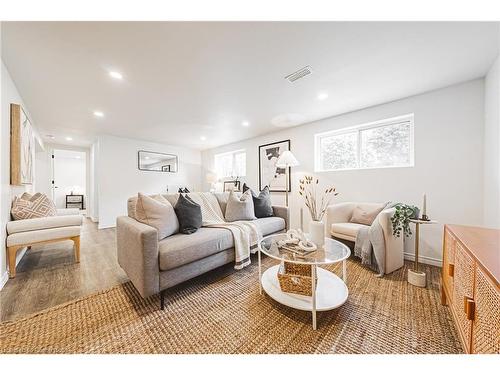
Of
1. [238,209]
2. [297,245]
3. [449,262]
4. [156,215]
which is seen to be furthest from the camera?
[238,209]

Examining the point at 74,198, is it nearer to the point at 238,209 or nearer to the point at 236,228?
the point at 238,209

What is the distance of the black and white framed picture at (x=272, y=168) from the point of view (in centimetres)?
392

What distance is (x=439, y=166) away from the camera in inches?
89.0

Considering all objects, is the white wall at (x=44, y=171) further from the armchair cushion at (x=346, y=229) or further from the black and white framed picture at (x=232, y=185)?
the armchair cushion at (x=346, y=229)

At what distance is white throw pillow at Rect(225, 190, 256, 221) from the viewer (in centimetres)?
256

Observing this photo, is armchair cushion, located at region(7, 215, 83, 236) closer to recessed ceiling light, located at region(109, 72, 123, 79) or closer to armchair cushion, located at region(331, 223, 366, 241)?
recessed ceiling light, located at region(109, 72, 123, 79)

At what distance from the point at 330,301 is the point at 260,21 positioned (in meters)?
2.08

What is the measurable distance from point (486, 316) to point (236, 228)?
5.69ft

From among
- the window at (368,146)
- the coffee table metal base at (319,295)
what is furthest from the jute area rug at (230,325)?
the window at (368,146)

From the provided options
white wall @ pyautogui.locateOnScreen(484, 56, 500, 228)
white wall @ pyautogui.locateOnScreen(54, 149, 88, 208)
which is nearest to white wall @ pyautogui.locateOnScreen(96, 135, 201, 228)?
white wall @ pyautogui.locateOnScreen(54, 149, 88, 208)

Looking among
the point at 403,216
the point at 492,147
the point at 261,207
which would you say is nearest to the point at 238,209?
the point at 261,207

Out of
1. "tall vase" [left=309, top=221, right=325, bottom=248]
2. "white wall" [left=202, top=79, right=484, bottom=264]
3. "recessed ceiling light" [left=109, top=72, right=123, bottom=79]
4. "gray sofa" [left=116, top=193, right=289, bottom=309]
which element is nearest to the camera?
"gray sofa" [left=116, top=193, right=289, bottom=309]

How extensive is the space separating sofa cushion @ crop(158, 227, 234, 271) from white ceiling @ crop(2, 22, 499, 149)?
5.51 ft
